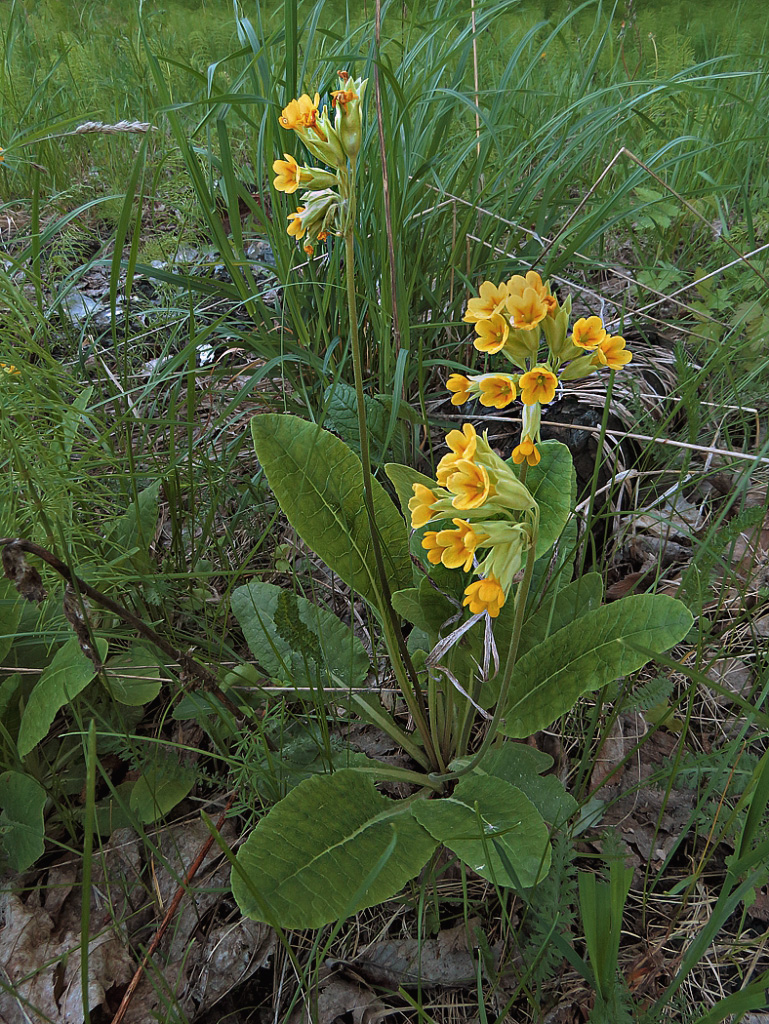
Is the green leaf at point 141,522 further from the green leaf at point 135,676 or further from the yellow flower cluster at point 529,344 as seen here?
the yellow flower cluster at point 529,344

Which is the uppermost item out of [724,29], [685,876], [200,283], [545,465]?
[724,29]

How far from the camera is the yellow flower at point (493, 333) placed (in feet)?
3.39

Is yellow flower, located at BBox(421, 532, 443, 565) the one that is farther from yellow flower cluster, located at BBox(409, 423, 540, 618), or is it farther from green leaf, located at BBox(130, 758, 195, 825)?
green leaf, located at BBox(130, 758, 195, 825)

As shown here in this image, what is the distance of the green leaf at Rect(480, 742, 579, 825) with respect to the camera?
1280 millimetres

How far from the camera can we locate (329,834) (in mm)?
1199

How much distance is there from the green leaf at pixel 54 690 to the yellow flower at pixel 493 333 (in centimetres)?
95

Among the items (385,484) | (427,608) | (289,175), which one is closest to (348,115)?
(289,175)

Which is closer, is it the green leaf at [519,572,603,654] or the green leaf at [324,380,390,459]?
the green leaf at [519,572,603,654]

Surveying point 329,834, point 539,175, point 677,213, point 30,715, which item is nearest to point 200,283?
point 539,175

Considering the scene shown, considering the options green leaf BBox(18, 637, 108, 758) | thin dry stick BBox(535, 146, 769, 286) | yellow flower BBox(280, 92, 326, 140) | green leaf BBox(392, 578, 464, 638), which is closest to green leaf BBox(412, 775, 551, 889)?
green leaf BBox(392, 578, 464, 638)

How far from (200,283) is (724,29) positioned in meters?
4.02

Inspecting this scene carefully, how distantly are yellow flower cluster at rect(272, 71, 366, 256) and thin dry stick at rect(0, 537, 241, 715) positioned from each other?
0.68 meters

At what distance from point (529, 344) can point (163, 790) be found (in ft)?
3.77

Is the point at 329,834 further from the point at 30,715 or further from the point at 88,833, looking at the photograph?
the point at 30,715
